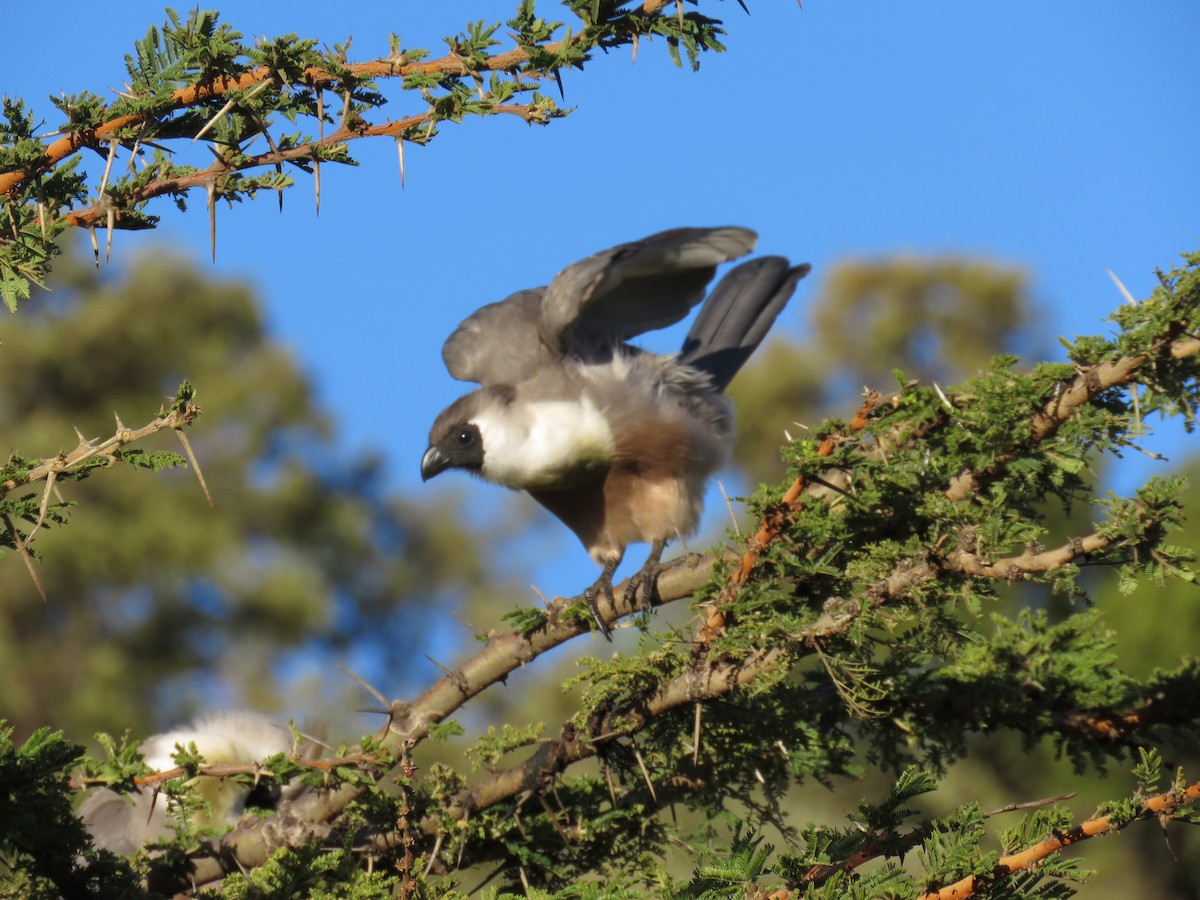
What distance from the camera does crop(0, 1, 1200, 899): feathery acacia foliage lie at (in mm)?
1991

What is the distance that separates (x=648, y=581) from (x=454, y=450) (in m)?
1.30

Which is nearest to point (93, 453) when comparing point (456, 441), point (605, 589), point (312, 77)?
point (312, 77)

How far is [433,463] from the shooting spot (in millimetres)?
4875

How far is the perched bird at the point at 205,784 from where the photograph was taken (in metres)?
4.39

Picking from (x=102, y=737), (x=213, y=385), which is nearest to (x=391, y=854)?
(x=102, y=737)

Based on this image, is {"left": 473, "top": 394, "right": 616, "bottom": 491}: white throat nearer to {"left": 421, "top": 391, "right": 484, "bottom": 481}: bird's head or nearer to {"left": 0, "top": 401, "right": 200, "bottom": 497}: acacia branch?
{"left": 421, "top": 391, "right": 484, "bottom": 481}: bird's head

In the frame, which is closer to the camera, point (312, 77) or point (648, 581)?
point (312, 77)

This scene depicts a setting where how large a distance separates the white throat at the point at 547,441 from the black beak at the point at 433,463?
0.68ft

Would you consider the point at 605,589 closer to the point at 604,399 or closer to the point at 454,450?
the point at 604,399

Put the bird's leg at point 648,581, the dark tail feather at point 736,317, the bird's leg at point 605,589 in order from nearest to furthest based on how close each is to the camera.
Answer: the bird's leg at point 648,581 → the bird's leg at point 605,589 → the dark tail feather at point 736,317

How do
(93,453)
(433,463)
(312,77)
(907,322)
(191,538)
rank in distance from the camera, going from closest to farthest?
(93,453), (312,77), (433,463), (191,538), (907,322)

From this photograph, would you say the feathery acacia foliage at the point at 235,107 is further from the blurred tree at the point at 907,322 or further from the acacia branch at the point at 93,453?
the blurred tree at the point at 907,322

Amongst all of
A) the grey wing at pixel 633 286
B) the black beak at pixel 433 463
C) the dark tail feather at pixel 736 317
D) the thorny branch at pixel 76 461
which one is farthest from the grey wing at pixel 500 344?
the thorny branch at pixel 76 461

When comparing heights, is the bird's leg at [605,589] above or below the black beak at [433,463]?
below
